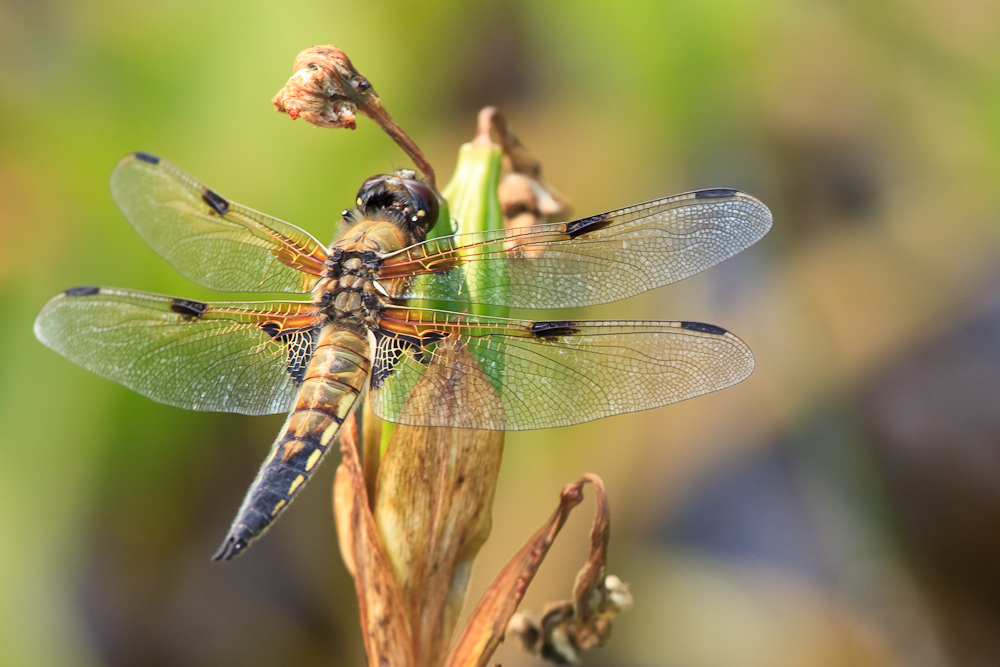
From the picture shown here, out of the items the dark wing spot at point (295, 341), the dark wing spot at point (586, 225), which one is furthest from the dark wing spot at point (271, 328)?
the dark wing spot at point (586, 225)

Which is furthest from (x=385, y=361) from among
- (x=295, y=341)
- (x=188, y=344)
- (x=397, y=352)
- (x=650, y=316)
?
(x=650, y=316)

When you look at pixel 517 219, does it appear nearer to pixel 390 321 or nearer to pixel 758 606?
pixel 390 321

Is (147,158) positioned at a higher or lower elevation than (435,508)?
higher

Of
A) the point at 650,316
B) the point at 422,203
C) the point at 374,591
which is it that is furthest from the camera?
the point at 650,316

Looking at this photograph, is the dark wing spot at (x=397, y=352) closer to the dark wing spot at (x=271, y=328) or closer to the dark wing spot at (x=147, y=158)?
the dark wing spot at (x=271, y=328)

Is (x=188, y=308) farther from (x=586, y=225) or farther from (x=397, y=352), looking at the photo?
(x=586, y=225)
